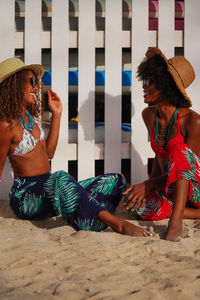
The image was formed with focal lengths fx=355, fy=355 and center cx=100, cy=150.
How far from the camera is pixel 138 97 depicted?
3.68 metres

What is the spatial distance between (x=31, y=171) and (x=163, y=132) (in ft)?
3.84

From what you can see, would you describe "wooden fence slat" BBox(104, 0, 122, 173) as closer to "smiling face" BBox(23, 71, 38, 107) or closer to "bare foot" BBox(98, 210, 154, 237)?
"smiling face" BBox(23, 71, 38, 107)

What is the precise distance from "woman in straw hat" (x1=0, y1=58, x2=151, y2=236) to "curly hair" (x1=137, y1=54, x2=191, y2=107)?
83 centimetres

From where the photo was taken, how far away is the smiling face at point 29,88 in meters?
3.02

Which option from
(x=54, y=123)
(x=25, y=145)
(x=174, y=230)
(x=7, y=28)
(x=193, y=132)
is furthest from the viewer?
(x=7, y=28)

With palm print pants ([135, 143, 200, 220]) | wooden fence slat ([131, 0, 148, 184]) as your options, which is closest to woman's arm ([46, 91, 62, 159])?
A: wooden fence slat ([131, 0, 148, 184])

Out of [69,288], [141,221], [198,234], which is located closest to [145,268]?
[69,288]

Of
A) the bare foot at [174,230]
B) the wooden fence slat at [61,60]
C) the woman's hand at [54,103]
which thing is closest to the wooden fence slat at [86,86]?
the wooden fence slat at [61,60]

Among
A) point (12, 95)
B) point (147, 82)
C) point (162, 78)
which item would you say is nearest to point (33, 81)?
point (12, 95)

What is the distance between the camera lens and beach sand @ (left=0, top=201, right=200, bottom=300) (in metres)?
1.59

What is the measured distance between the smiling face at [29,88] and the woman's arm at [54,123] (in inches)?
13.9

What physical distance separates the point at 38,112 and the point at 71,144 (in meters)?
0.52

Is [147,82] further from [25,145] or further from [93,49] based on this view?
[25,145]

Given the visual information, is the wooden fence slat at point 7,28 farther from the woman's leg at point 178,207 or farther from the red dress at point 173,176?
the woman's leg at point 178,207
